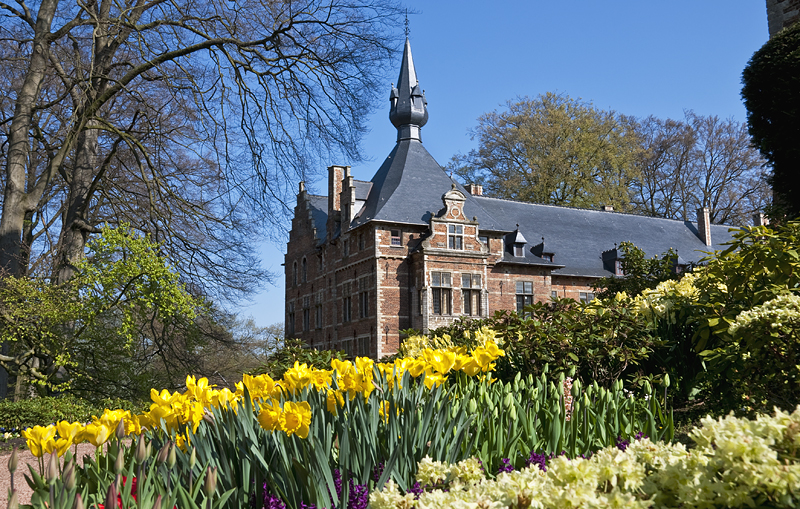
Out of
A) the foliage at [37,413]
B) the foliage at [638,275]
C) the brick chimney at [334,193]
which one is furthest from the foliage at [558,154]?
the foliage at [37,413]

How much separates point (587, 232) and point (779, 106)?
21.2 metres

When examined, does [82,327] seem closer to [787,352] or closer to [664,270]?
[787,352]

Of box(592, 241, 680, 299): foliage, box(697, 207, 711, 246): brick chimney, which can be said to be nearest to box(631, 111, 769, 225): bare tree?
box(697, 207, 711, 246): brick chimney

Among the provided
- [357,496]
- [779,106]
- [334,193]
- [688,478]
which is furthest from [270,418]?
[334,193]

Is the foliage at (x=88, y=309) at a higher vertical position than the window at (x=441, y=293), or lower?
lower

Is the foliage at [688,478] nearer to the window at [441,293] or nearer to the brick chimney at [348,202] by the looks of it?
the window at [441,293]

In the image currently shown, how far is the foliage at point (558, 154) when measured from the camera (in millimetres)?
32062

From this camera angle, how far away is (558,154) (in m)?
31.4

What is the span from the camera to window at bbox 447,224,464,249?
25344mm

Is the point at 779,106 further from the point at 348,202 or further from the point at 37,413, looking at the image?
the point at 348,202

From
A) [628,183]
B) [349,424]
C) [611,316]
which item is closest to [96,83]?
[611,316]

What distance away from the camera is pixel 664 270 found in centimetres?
1310

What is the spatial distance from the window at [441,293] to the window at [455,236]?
1.23 meters

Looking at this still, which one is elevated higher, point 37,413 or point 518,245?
point 518,245
